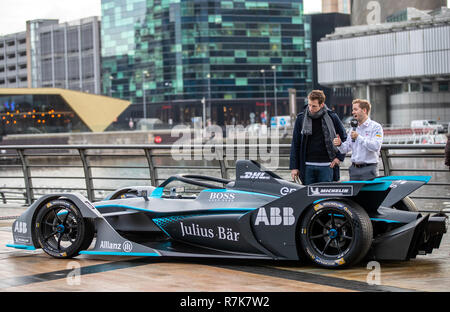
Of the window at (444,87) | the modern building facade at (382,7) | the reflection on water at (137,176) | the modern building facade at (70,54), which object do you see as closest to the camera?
the reflection on water at (137,176)

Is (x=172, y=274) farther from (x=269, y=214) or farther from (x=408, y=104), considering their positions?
(x=408, y=104)

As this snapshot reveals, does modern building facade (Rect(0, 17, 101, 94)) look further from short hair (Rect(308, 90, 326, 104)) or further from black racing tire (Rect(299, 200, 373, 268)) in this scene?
black racing tire (Rect(299, 200, 373, 268))

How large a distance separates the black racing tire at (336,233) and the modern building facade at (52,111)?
68594 millimetres

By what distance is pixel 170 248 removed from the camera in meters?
6.52

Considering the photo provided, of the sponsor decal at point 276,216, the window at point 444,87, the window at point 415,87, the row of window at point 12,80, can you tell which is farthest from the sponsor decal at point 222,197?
the row of window at point 12,80

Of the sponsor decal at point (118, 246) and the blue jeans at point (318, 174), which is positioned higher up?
the blue jeans at point (318, 174)

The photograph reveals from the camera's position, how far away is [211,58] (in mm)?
128250

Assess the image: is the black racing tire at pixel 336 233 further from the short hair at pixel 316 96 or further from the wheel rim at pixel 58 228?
the wheel rim at pixel 58 228

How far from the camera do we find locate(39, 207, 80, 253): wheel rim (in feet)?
22.8

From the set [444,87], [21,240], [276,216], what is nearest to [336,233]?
[276,216]

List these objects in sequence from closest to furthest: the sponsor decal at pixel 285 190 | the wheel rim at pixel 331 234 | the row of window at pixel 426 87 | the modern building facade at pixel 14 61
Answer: the wheel rim at pixel 331 234, the sponsor decal at pixel 285 190, the row of window at pixel 426 87, the modern building facade at pixel 14 61

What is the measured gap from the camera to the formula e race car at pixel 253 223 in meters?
5.86

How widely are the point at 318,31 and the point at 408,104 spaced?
75.3 metres
